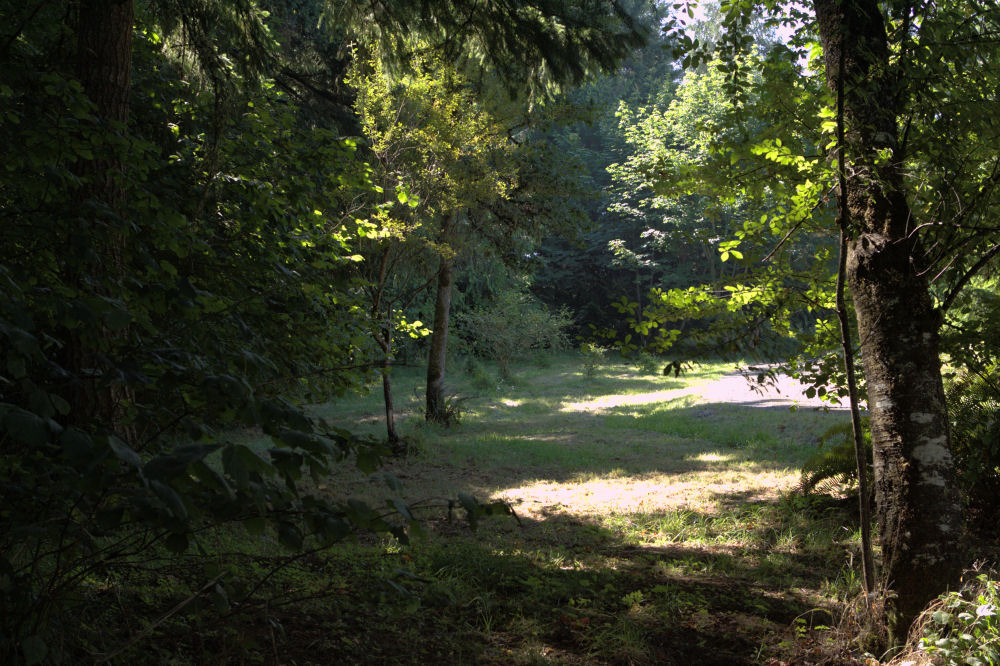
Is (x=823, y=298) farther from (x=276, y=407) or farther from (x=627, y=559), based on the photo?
(x=276, y=407)

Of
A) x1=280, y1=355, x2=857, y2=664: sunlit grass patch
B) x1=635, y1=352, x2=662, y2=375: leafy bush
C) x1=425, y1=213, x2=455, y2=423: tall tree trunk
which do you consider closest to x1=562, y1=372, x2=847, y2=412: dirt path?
x1=280, y1=355, x2=857, y2=664: sunlit grass patch

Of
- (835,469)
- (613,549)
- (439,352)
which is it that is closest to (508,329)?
(439,352)

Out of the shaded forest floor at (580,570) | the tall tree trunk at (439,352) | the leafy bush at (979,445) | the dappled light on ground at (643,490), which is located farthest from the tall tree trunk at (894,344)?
the tall tree trunk at (439,352)

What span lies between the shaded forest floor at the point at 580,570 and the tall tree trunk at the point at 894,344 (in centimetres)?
59

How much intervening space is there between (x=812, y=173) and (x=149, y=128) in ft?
15.8

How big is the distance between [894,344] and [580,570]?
102 inches

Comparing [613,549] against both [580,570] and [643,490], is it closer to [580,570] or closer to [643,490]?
[580,570]

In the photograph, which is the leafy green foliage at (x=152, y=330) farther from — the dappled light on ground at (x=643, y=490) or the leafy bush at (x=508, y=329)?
the leafy bush at (x=508, y=329)

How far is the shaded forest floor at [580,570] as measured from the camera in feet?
9.94

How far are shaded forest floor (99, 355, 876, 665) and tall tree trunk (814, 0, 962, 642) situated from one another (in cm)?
59

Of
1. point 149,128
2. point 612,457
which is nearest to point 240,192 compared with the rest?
point 149,128

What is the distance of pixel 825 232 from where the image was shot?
148 inches

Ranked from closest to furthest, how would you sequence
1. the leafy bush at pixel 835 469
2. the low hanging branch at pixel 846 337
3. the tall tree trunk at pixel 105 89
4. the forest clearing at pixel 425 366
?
the forest clearing at pixel 425 366 → the low hanging branch at pixel 846 337 → the tall tree trunk at pixel 105 89 → the leafy bush at pixel 835 469

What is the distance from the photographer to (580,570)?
15.0 feet
